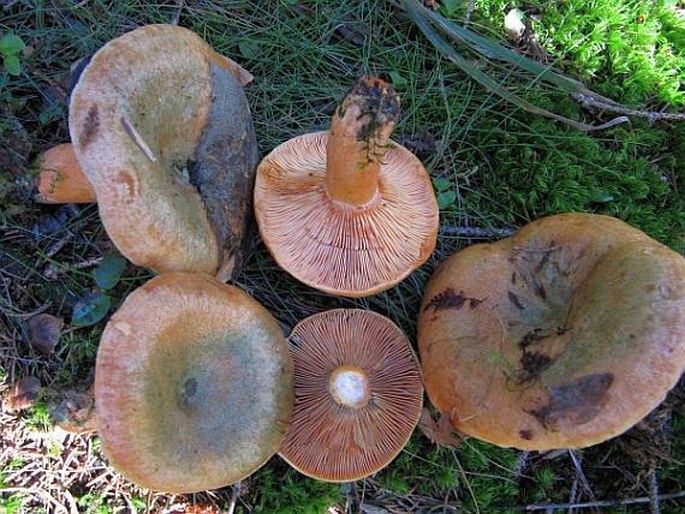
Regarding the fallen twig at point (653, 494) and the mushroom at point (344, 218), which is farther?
the fallen twig at point (653, 494)

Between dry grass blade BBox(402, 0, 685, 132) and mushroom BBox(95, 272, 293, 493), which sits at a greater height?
dry grass blade BBox(402, 0, 685, 132)

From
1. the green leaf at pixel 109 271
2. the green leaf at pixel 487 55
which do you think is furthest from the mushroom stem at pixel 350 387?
the green leaf at pixel 487 55

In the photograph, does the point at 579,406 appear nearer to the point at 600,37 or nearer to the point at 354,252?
the point at 354,252

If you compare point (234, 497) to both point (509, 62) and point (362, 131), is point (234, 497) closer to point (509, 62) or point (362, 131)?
point (362, 131)

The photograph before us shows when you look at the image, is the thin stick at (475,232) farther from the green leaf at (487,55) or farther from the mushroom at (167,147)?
the mushroom at (167,147)

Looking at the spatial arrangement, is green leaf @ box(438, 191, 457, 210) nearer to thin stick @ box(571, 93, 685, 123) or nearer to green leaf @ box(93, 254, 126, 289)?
thin stick @ box(571, 93, 685, 123)

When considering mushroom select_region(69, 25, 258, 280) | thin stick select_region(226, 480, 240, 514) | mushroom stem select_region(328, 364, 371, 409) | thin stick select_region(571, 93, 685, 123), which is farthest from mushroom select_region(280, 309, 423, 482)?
thin stick select_region(571, 93, 685, 123)

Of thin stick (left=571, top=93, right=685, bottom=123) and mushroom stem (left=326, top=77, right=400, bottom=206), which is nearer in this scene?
mushroom stem (left=326, top=77, right=400, bottom=206)
